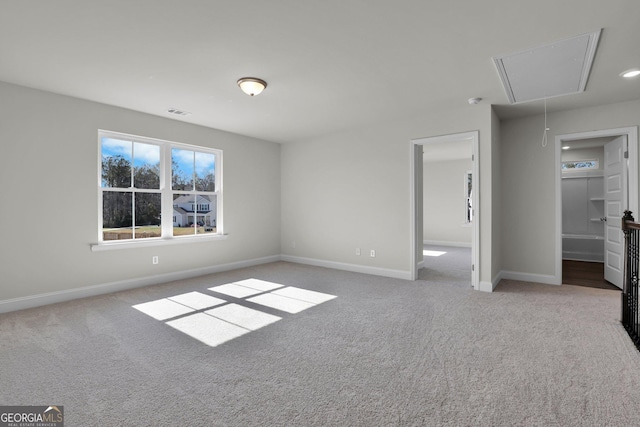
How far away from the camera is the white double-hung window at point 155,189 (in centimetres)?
432

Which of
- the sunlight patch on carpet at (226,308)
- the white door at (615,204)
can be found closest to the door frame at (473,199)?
the sunlight patch on carpet at (226,308)

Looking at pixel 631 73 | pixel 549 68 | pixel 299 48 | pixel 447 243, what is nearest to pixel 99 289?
pixel 299 48

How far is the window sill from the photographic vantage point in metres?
4.14

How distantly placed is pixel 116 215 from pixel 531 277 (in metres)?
6.32

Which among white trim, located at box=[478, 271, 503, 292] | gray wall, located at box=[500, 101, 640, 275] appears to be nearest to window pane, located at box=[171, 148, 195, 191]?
white trim, located at box=[478, 271, 503, 292]

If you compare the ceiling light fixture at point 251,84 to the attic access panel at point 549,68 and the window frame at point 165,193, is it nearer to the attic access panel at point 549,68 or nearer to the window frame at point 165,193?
the window frame at point 165,193

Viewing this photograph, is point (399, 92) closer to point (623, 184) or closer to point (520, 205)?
point (520, 205)

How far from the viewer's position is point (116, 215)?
4.38 metres

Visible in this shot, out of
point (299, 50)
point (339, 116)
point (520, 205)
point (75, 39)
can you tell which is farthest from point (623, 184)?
point (75, 39)

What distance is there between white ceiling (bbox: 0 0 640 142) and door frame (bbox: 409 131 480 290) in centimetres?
57

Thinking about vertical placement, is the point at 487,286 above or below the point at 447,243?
below

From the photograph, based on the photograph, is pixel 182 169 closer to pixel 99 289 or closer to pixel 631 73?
pixel 99 289

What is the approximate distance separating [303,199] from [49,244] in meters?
4.05

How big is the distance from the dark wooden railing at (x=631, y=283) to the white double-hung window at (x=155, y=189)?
5.53 meters
